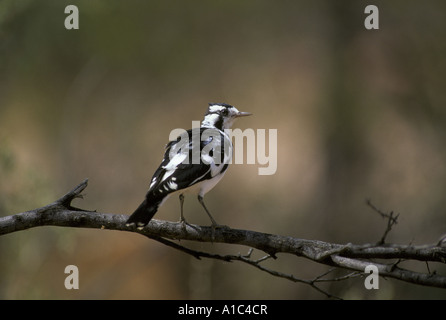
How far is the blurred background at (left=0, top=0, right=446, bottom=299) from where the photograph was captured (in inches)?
328

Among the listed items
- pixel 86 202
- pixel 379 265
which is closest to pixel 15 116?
pixel 86 202

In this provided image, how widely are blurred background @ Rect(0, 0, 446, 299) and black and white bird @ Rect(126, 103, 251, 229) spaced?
8.37 ft

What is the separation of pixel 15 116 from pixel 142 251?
3.71 meters

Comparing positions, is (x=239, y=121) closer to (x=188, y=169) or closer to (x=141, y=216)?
(x=188, y=169)

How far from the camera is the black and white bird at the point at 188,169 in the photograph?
3.49 m

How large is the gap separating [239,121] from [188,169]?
621 cm

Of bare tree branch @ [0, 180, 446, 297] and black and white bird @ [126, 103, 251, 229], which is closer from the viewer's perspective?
bare tree branch @ [0, 180, 446, 297]

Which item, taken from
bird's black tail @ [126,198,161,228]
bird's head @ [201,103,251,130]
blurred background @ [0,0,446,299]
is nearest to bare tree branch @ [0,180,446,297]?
bird's black tail @ [126,198,161,228]

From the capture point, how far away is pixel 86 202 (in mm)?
8922

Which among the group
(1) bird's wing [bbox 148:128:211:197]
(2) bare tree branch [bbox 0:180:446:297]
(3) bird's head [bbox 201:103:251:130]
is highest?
(3) bird's head [bbox 201:103:251:130]

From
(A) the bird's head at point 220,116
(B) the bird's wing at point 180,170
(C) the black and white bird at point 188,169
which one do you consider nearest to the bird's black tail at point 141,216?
(C) the black and white bird at point 188,169

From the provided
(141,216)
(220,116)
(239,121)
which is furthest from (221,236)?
(239,121)

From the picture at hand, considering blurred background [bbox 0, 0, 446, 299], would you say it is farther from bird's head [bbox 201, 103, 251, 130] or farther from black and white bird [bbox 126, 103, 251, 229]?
black and white bird [bbox 126, 103, 251, 229]

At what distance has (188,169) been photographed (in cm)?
379
